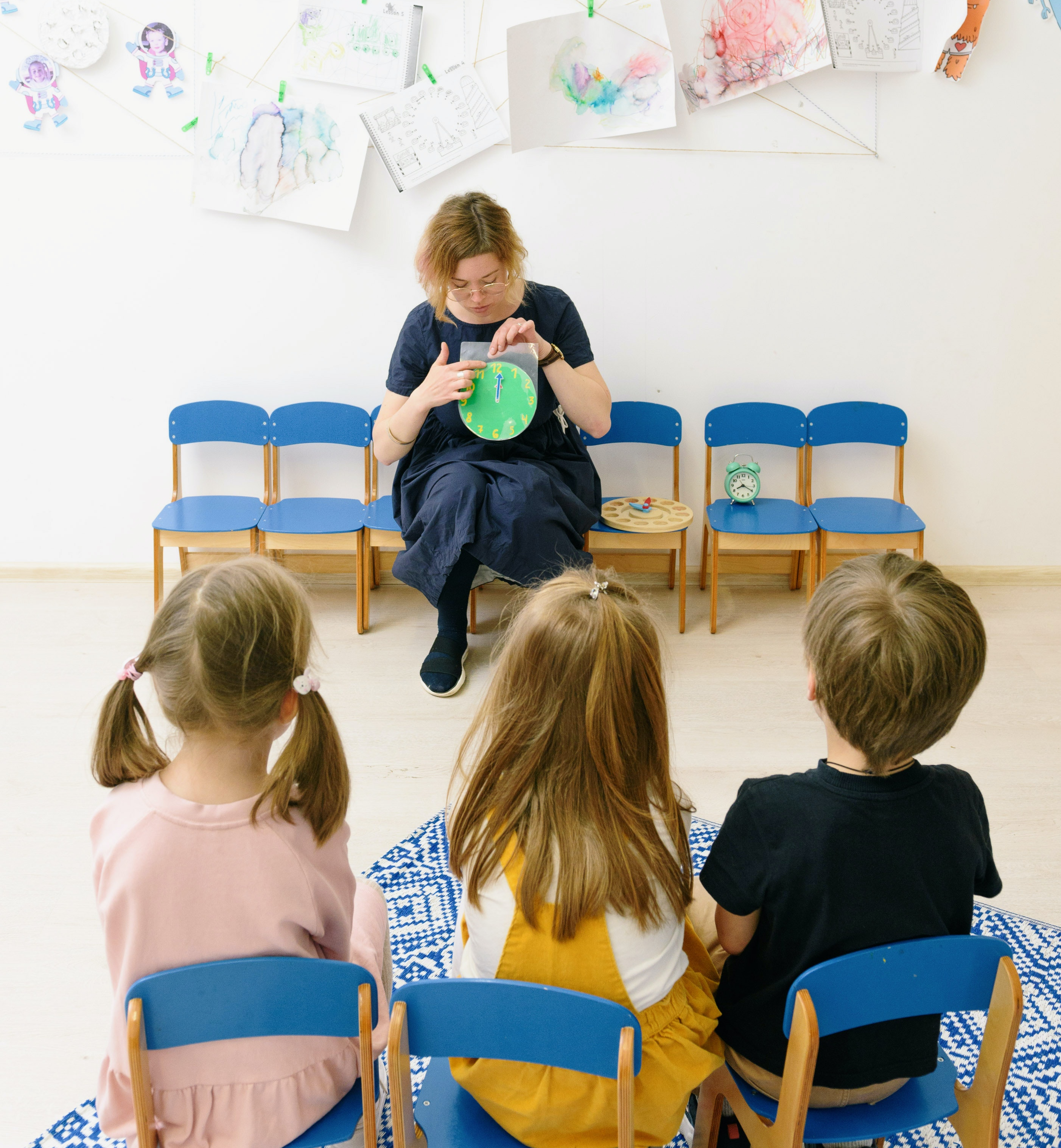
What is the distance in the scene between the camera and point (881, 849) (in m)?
1.18

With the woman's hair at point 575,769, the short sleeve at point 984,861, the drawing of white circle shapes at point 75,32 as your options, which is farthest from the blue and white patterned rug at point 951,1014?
the drawing of white circle shapes at point 75,32

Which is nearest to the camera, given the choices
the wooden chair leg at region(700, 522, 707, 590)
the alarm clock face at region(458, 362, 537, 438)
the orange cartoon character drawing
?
the alarm clock face at region(458, 362, 537, 438)

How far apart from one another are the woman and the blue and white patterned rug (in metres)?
0.80

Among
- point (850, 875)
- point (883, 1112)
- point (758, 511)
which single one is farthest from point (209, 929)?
Result: point (758, 511)

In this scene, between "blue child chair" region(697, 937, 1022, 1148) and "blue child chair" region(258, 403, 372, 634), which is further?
"blue child chair" region(258, 403, 372, 634)

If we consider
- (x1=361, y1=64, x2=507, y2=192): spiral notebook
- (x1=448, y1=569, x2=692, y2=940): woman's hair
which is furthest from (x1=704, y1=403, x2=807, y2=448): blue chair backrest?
(x1=448, y1=569, x2=692, y2=940): woman's hair

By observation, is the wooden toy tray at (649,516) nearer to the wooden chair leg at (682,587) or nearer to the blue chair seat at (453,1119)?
the wooden chair leg at (682,587)

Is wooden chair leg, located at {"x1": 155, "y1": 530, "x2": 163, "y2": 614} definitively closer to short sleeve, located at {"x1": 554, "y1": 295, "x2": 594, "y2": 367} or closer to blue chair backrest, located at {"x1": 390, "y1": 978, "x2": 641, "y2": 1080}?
short sleeve, located at {"x1": 554, "y1": 295, "x2": 594, "y2": 367}

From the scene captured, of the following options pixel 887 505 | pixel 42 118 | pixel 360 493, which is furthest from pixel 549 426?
pixel 42 118

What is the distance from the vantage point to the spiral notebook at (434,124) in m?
3.17

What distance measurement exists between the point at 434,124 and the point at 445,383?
1.00 meters

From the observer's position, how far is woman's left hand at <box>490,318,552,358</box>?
9.04 ft

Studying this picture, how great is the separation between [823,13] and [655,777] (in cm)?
278

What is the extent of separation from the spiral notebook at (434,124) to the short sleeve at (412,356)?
559mm
